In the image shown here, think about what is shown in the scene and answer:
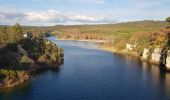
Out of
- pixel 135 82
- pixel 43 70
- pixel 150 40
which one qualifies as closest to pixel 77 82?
pixel 135 82

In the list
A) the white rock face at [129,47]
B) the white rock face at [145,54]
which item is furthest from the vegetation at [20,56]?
the white rock face at [129,47]

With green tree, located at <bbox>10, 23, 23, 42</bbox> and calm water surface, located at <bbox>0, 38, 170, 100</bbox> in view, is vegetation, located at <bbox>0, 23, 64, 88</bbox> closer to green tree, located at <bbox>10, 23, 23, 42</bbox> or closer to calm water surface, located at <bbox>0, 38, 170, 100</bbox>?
green tree, located at <bbox>10, 23, 23, 42</bbox>

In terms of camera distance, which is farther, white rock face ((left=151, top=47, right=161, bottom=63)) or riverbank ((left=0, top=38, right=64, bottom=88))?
white rock face ((left=151, top=47, right=161, bottom=63))

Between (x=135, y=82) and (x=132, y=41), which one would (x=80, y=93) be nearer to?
(x=135, y=82)

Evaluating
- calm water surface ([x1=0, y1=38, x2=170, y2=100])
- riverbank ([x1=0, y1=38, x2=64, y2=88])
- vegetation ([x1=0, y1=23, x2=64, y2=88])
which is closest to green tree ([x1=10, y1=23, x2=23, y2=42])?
vegetation ([x1=0, y1=23, x2=64, y2=88])

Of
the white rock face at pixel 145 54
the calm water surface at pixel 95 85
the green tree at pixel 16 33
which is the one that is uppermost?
the green tree at pixel 16 33

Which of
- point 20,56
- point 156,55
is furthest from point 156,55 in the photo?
point 20,56

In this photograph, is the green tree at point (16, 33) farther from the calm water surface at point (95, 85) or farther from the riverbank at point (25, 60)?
the calm water surface at point (95, 85)

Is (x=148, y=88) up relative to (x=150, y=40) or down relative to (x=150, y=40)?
down
